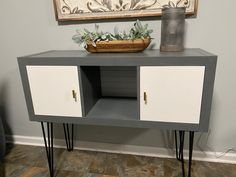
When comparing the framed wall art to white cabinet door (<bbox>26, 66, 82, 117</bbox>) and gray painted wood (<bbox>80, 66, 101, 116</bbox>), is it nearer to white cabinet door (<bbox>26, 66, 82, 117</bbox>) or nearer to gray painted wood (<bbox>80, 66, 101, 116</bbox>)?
gray painted wood (<bbox>80, 66, 101, 116</bbox>)

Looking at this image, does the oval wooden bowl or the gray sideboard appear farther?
the oval wooden bowl

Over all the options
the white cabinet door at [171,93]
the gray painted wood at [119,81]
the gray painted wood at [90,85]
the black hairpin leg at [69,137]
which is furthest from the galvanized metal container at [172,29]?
the black hairpin leg at [69,137]

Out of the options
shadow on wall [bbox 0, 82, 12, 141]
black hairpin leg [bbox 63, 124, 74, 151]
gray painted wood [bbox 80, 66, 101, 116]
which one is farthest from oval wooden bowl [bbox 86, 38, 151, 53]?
shadow on wall [bbox 0, 82, 12, 141]

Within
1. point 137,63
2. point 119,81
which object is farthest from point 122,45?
point 119,81

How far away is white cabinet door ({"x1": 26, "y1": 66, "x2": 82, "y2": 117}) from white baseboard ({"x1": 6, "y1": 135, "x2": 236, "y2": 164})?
63 cm

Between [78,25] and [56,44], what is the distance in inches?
9.2

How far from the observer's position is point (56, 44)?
152cm

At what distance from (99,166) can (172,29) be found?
1127mm

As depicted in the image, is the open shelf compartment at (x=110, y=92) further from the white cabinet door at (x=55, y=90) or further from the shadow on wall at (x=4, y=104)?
the shadow on wall at (x=4, y=104)

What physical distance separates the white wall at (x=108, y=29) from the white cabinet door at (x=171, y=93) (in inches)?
17.3

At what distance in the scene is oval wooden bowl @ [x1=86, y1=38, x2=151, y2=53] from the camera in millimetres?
1102

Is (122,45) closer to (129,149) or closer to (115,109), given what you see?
(115,109)

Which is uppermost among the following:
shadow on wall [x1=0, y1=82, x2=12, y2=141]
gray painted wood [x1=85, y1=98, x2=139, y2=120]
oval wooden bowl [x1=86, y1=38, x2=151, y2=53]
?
oval wooden bowl [x1=86, y1=38, x2=151, y2=53]

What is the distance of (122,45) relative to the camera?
3.64 ft
